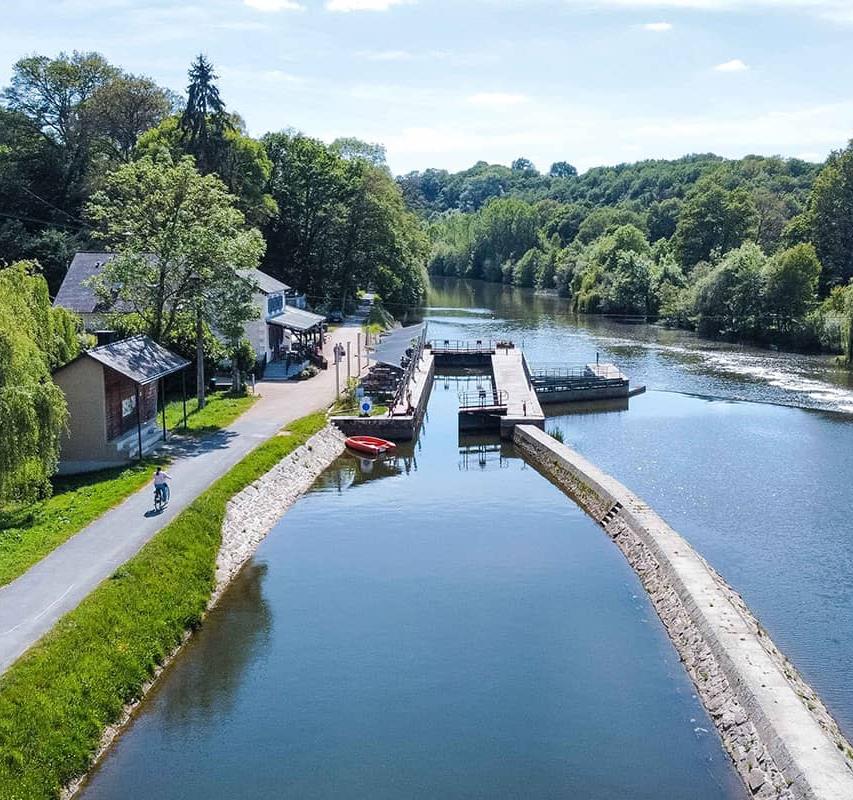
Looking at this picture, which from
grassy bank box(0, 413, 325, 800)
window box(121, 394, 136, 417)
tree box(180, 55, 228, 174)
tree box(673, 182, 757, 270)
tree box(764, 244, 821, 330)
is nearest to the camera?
grassy bank box(0, 413, 325, 800)

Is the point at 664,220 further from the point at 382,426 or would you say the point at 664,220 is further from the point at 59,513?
the point at 59,513

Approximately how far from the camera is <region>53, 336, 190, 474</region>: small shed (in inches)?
1292

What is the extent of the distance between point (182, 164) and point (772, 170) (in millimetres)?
146391

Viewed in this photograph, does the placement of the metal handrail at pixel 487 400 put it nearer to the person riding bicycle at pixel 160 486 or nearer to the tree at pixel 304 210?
the person riding bicycle at pixel 160 486

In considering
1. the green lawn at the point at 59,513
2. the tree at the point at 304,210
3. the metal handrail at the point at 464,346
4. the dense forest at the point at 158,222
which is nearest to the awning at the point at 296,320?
the dense forest at the point at 158,222

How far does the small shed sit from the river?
705cm

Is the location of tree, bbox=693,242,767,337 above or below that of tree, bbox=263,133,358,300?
below

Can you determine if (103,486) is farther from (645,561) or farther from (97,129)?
(97,129)

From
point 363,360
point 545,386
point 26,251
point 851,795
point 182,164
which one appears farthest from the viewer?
point 26,251

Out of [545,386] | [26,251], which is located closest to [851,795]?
[545,386]

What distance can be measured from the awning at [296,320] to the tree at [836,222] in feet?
185

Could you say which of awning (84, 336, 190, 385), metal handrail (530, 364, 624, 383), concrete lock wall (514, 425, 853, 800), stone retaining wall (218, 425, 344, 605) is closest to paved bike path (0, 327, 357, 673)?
stone retaining wall (218, 425, 344, 605)

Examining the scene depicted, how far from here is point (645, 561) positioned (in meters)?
27.5

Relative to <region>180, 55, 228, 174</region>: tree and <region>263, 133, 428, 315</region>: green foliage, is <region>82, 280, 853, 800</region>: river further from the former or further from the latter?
<region>263, 133, 428, 315</region>: green foliage
